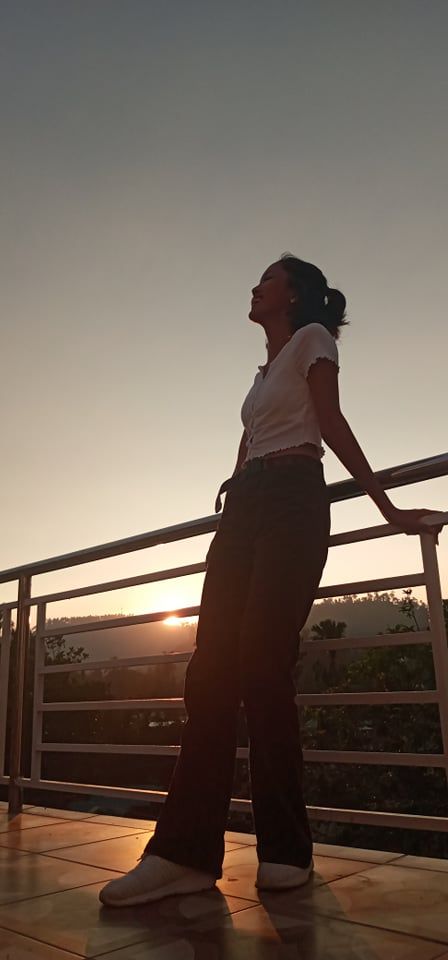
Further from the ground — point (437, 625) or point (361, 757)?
point (437, 625)

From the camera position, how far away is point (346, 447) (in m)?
1.57

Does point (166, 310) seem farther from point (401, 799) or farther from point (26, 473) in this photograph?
point (401, 799)

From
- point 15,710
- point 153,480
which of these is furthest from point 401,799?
point 15,710

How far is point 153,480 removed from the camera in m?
5.94

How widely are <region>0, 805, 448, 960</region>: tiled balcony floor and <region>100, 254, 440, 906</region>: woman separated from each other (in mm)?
80

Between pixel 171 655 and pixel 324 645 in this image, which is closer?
pixel 324 645

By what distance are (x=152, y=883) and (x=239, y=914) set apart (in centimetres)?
19

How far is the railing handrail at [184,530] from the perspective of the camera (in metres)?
1.57

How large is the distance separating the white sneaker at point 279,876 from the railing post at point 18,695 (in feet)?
5.01

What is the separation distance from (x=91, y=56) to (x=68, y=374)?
2102 millimetres

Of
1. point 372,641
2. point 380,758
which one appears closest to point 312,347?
point 372,641

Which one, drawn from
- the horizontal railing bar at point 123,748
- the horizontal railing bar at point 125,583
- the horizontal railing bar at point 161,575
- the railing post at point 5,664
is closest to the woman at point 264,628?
the horizontal railing bar at point 161,575

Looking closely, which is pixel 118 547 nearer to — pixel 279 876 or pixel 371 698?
pixel 371 698

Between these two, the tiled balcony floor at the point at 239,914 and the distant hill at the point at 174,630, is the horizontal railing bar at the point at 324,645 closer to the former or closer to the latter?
the distant hill at the point at 174,630
